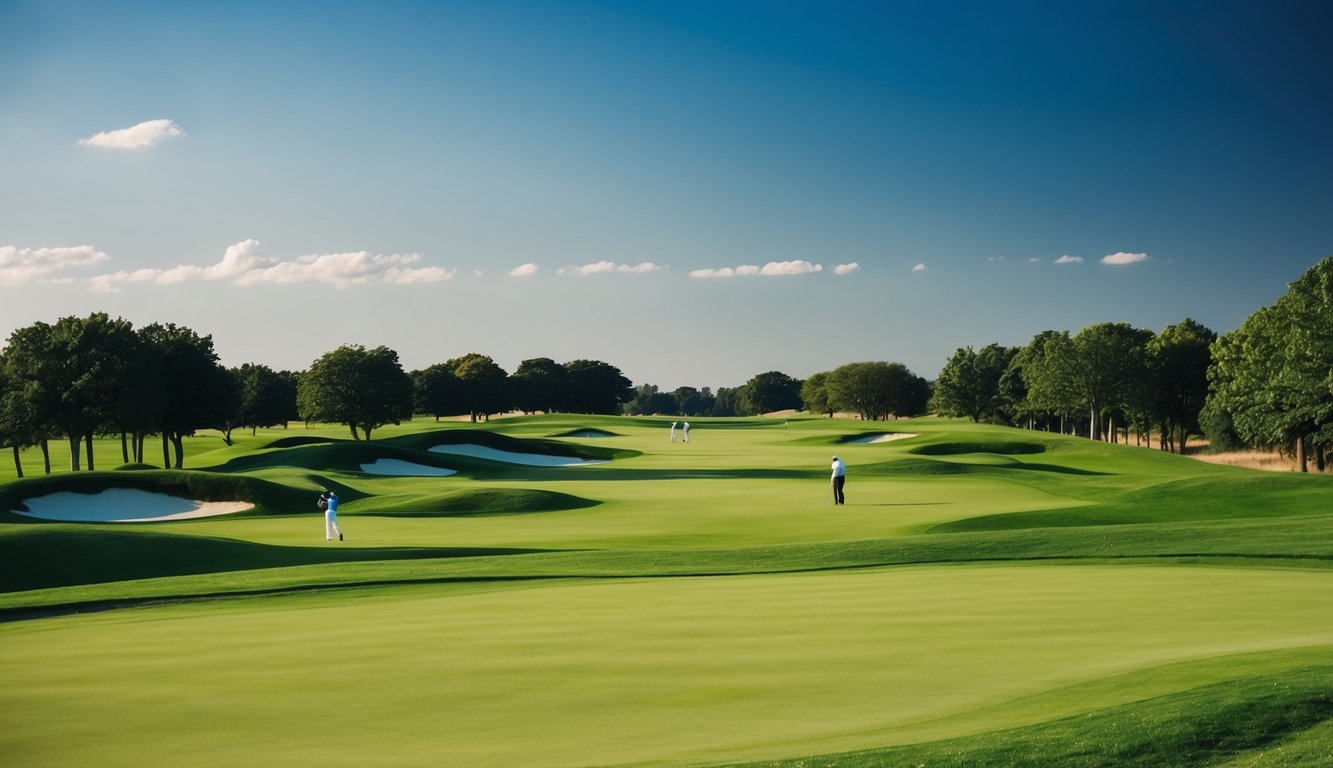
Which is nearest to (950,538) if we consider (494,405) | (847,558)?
(847,558)

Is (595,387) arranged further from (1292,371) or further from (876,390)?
(1292,371)

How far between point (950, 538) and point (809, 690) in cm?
1587

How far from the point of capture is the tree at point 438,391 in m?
136

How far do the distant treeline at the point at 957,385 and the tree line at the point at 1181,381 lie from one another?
11 centimetres

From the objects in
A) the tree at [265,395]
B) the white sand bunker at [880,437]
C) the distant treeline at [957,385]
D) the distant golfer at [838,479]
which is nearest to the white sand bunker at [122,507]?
the distant treeline at [957,385]

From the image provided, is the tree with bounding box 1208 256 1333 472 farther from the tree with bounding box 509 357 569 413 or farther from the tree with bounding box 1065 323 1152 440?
the tree with bounding box 509 357 569 413

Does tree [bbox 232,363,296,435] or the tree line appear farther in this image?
tree [bbox 232,363,296,435]

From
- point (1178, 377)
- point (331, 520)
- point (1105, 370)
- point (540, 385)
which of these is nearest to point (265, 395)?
point (540, 385)

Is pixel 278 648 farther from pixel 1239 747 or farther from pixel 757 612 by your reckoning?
pixel 1239 747

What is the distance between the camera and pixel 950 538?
81.3 ft

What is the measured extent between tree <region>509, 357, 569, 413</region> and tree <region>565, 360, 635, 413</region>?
1.55 meters

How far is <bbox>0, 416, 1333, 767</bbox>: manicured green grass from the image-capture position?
8125 millimetres

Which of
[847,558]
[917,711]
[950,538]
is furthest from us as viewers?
[950,538]

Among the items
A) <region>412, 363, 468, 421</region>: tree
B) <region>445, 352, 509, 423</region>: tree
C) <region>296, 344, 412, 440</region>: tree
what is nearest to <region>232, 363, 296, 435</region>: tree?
<region>412, 363, 468, 421</region>: tree
